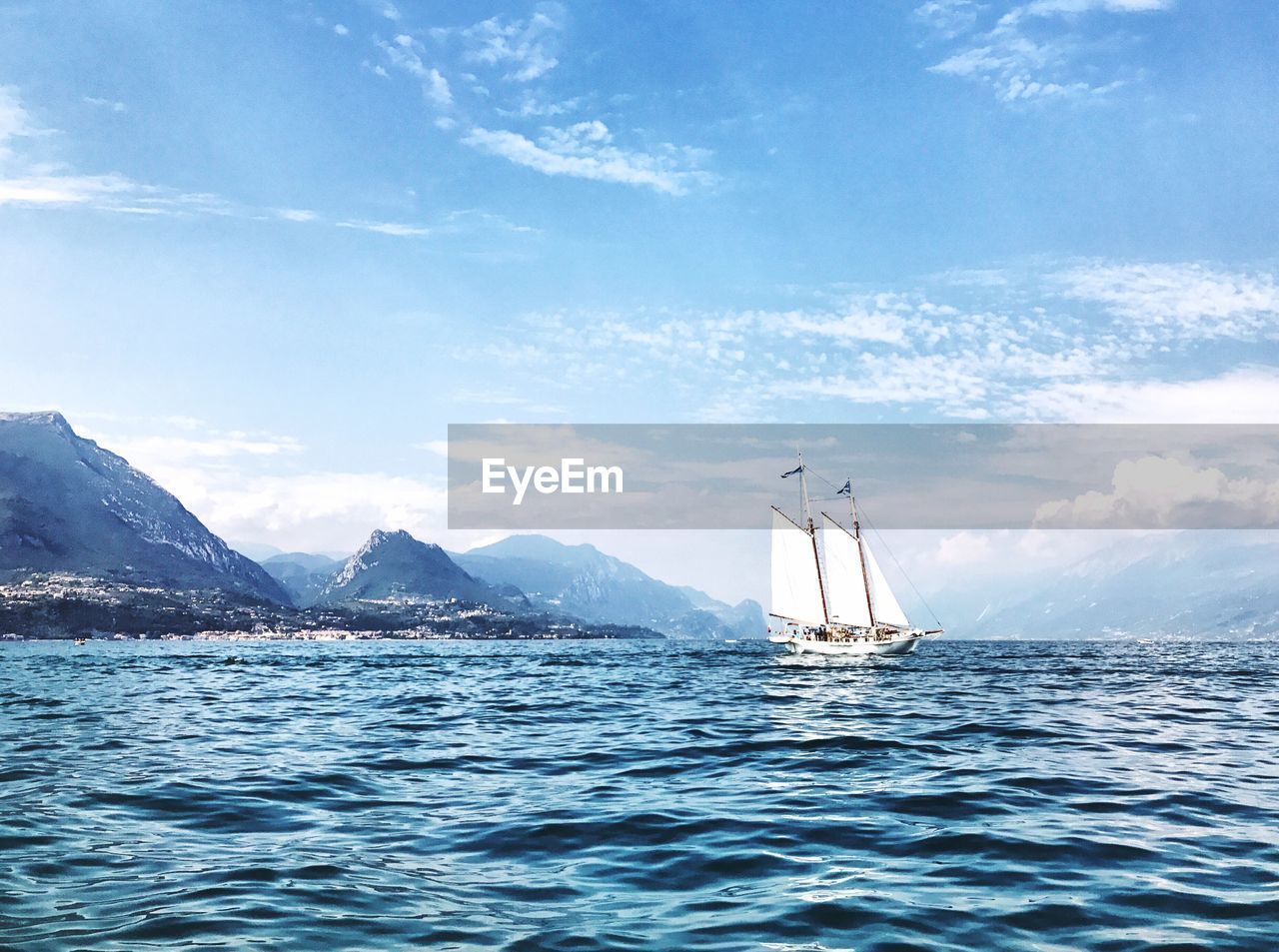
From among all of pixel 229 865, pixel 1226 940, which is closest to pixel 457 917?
pixel 229 865

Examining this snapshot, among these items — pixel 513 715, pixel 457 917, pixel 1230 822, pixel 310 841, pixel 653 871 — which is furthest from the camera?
pixel 513 715

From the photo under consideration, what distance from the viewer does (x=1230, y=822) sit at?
1631 cm

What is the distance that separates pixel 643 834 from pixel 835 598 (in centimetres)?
11143

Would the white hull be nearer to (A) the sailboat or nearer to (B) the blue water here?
(A) the sailboat

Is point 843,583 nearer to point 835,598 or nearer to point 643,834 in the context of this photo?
Answer: point 835,598

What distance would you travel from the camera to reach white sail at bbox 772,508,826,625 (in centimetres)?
11031

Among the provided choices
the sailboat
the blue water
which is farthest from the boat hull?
the blue water

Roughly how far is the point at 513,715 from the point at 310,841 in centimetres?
2413

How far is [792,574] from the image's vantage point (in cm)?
11256

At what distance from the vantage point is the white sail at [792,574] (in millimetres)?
110312

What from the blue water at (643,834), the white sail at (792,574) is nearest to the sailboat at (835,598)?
the white sail at (792,574)

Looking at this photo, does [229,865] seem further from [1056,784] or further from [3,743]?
[3,743]

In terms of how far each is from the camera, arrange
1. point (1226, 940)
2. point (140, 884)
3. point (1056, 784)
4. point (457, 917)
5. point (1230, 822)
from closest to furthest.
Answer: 1. point (1226, 940)
2. point (457, 917)
3. point (140, 884)
4. point (1230, 822)
5. point (1056, 784)

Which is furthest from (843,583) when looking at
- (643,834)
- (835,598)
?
(643,834)
